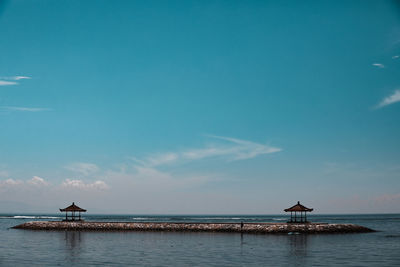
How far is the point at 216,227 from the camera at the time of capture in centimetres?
6191

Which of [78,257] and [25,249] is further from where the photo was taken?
[25,249]

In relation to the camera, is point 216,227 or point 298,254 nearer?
point 298,254

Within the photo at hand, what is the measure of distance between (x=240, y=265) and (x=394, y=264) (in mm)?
12007

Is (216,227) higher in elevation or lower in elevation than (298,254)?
lower

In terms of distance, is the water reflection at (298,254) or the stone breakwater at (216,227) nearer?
the water reflection at (298,254)

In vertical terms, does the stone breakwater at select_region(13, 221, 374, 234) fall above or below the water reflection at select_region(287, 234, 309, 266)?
below

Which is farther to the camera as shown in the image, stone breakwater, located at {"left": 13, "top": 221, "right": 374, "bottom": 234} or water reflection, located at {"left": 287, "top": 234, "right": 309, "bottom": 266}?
stone breakwater, located at {"left": 13, "top": 221, "right": 374, "bottom": 234}

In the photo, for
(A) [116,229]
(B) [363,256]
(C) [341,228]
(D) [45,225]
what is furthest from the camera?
(D) [45,225]

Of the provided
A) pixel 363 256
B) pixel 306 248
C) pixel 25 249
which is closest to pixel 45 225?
pixel 25 249

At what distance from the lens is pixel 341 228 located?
60812 mm

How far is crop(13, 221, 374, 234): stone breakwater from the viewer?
2313 inches

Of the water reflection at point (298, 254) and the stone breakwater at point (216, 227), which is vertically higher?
the water reflection at point (298, 254)

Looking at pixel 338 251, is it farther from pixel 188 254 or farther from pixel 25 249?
pixel 25 249

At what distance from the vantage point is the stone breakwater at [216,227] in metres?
58.8
